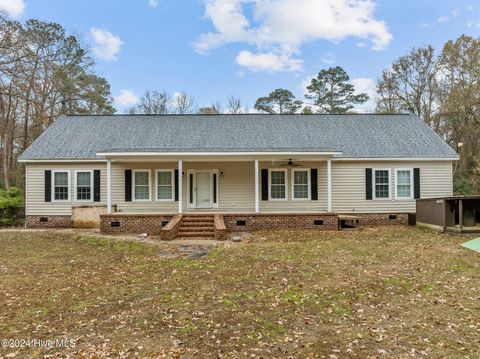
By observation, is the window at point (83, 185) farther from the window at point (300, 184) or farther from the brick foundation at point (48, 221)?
the window at point (300, 184)

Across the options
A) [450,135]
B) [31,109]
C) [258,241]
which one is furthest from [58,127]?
[450,135]

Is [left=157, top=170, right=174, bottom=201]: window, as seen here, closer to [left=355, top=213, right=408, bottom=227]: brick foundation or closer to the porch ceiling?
the porch ceiling

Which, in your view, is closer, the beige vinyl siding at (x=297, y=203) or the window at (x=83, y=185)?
the window at (x=83, y=185)

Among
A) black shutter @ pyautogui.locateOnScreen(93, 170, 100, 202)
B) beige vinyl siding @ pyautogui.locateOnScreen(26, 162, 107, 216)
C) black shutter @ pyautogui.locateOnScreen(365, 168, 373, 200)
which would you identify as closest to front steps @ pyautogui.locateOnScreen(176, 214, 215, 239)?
black shutter @ pyautogui.locateOnScreen(93, 170, 100, 202)

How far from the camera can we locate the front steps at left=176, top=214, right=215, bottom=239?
1161cm

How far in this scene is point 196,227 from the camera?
12078 mm

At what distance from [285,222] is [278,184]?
2354 mm

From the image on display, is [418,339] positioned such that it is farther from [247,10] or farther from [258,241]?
[247,10]

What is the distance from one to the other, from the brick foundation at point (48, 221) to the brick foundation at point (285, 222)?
7043mm

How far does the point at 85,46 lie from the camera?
25234 millimetres

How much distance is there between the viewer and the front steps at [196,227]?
11609mm

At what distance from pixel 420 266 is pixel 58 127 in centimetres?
1610

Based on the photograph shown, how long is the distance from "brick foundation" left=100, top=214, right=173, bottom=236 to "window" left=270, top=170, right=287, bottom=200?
4.60 metres

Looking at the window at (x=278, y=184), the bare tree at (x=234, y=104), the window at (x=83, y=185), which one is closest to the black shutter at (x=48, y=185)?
the window at (x=83, y=185)
